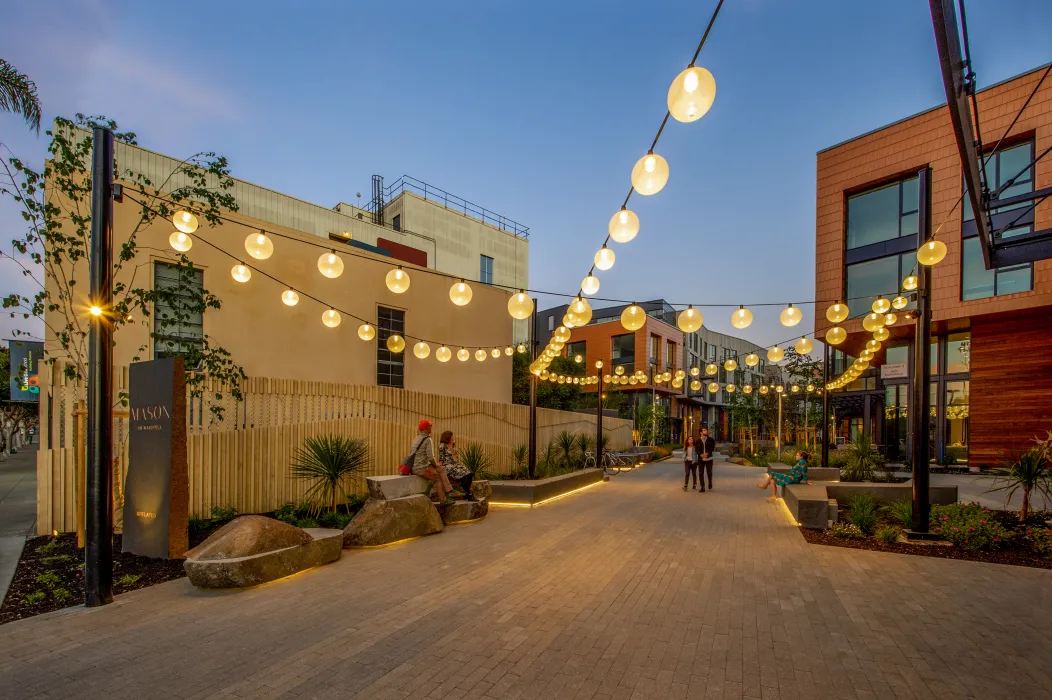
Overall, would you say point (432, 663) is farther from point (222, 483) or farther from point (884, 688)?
point (222, 483)

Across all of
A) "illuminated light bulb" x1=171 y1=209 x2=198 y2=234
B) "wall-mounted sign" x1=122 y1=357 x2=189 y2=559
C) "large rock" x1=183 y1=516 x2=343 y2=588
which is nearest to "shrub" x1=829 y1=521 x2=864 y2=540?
"large rock" x1=183 y1=516 x2=343 y2=588

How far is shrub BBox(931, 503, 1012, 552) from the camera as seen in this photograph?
23.4ft

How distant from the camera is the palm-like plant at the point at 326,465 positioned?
27.9 feet

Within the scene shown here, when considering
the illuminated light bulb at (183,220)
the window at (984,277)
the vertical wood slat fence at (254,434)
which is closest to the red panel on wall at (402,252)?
the vertical wood slat fence at (254,434)

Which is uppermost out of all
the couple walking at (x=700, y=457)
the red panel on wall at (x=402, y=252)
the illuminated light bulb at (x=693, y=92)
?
the red panel on wall at (x=402, y=252)

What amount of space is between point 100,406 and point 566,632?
522 centimetres

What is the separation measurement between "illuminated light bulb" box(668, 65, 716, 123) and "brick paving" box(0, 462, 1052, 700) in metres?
4.32

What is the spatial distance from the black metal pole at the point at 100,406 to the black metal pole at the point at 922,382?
10.8m

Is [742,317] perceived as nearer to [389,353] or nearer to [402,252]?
[389,353]

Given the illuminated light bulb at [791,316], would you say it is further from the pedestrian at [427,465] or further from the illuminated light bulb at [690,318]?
the pedestrian at [427,465]

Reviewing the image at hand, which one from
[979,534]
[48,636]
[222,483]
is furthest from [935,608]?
[222,483]

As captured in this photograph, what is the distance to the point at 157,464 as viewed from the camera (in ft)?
19.7

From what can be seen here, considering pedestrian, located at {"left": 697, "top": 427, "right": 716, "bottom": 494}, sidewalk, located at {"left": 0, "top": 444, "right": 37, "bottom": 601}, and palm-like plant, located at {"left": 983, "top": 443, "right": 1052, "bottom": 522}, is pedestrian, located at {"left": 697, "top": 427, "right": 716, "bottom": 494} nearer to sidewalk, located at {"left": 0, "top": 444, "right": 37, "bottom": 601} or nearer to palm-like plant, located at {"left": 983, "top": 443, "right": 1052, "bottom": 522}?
palm-like plant, located at {"left": 983, "top": 443, "right": 1052, "bottom": 522}

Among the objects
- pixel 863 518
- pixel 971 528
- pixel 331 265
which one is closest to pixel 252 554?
pixel 331 265
